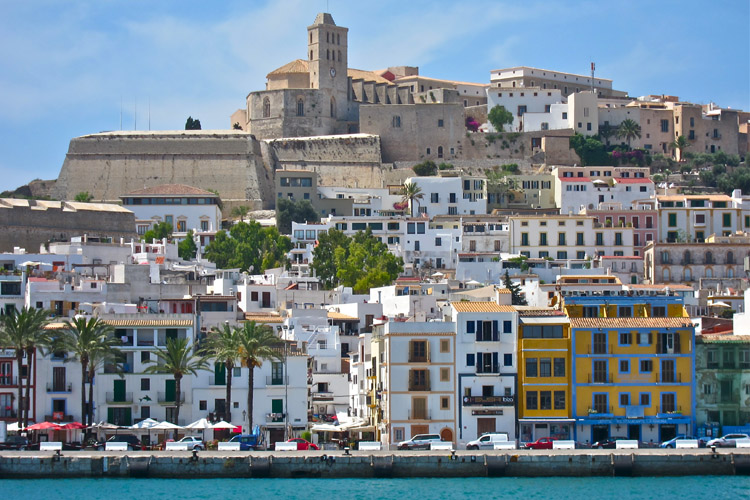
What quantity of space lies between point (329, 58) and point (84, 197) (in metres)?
26.4

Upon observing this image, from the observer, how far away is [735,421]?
2068 inches

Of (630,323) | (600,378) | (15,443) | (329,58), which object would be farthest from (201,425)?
(329,58)

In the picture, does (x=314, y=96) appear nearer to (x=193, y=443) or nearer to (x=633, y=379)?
(x=633, y=379)

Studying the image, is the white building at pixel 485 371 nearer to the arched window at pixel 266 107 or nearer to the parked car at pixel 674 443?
the parked car at pixel 674 443

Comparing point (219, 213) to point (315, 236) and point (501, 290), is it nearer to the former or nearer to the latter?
point (315, 236)

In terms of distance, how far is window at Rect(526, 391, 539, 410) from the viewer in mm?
51656

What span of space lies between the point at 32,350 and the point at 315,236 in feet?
139

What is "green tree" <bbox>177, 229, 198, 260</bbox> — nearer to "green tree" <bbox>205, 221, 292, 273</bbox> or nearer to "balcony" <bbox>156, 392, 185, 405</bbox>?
"green tree" <bbox>205, 221, 292, 273</bbox>

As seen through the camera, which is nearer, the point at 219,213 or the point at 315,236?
the point at 315,236

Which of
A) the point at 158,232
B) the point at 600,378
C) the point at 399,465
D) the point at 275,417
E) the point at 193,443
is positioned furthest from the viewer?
the point at 158,232

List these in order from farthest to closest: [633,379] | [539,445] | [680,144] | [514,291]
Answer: [680,144], [514,291], [633,379], [539,445]

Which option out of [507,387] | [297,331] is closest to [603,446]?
[507,387]

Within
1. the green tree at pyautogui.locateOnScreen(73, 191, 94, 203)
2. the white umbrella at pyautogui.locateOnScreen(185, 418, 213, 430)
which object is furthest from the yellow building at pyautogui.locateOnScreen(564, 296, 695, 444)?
the green tree at pyautogui.locateOnScreen(73, 191, 94, 203)

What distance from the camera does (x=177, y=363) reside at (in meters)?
51.3
